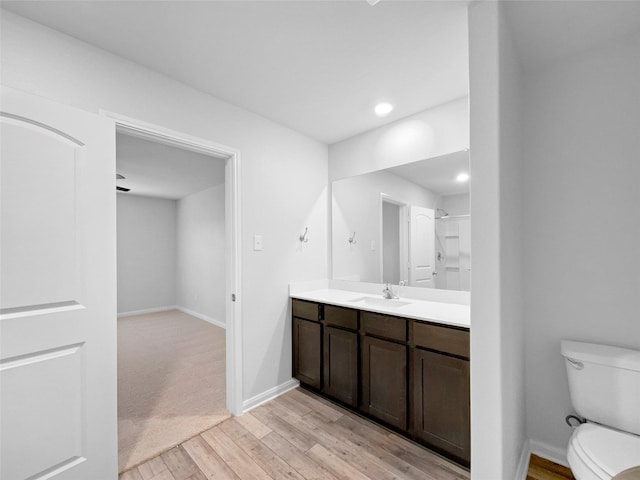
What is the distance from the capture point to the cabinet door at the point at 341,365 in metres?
2.21

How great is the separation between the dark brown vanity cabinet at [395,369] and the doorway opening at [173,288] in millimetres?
701

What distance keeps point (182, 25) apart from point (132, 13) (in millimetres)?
224

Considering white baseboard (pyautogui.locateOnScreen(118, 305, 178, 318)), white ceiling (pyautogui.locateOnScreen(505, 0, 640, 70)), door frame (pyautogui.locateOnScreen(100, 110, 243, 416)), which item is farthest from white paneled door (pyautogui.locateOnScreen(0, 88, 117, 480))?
white baseboard (pyautogui.locateOnScreen(118, 305, 178, 318))

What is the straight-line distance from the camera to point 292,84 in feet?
6.63

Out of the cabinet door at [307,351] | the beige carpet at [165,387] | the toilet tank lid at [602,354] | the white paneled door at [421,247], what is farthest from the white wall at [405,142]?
the beige carpet at [165,387]

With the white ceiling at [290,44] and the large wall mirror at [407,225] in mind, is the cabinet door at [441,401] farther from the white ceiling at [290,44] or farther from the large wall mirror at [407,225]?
the white ceiling at [290,44]

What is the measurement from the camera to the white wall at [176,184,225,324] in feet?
16.3

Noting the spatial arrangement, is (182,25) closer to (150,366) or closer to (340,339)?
(340,339)

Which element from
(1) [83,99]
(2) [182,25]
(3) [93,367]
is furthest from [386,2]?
(3) [93,367]

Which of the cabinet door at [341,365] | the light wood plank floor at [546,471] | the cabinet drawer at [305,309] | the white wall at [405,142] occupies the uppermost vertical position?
the white wall at [405,142]

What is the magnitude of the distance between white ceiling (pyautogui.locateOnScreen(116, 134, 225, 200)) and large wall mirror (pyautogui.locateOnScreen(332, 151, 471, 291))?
1755 mm

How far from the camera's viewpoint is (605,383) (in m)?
1.50

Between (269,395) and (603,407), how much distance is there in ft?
7.29

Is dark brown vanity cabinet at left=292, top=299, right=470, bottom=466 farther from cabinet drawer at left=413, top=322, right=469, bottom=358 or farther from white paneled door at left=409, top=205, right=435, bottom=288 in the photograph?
white paneled door at left=409, top=205, right=435, bottom=288
